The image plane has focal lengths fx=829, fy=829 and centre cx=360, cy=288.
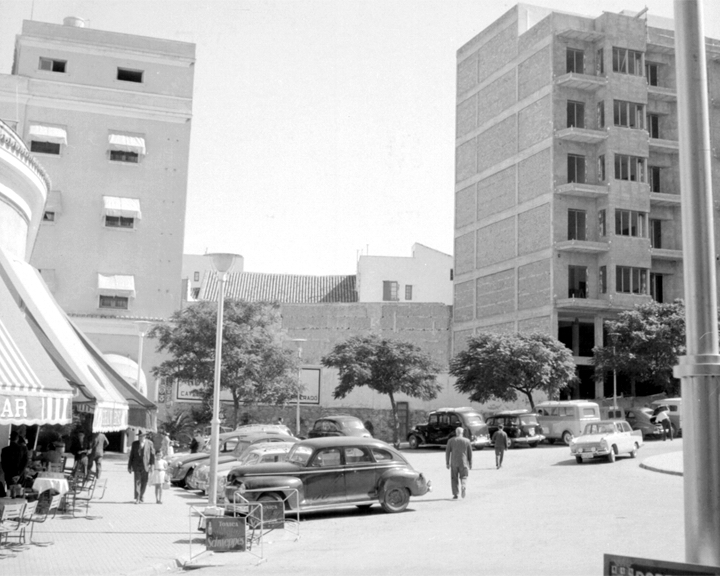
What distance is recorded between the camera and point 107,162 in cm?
4059

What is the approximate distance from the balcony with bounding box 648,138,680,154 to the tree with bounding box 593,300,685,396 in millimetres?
13589

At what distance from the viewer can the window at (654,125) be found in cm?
5839

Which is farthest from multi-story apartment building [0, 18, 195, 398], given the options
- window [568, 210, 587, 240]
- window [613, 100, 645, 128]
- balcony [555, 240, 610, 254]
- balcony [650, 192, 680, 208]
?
balcony [650, 192, 680, 208]

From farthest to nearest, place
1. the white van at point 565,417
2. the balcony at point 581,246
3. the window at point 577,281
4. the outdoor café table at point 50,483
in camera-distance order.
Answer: the window at point 577,281, the balcony at point 581,246, the white van at point 565,417, the outdoor café table at point 50,483

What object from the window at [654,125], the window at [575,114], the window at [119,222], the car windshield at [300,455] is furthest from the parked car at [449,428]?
the window at [654,125]

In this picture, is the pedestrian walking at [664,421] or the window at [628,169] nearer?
the pedestrian walking at [664,421]

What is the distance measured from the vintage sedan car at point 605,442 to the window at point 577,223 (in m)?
26.0

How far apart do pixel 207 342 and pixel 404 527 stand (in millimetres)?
23040

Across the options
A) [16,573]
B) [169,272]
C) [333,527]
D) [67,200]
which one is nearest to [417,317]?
[169,272]

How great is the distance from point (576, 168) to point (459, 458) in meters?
39.2

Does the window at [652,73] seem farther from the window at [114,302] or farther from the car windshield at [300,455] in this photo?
the car windshield at [300,455]

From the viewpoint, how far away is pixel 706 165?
529cm

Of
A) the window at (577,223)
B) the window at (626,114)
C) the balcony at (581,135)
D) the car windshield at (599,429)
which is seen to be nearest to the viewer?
the car windshield at (599,429)

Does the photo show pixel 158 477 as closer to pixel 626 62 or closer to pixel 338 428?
pixel 338 428
